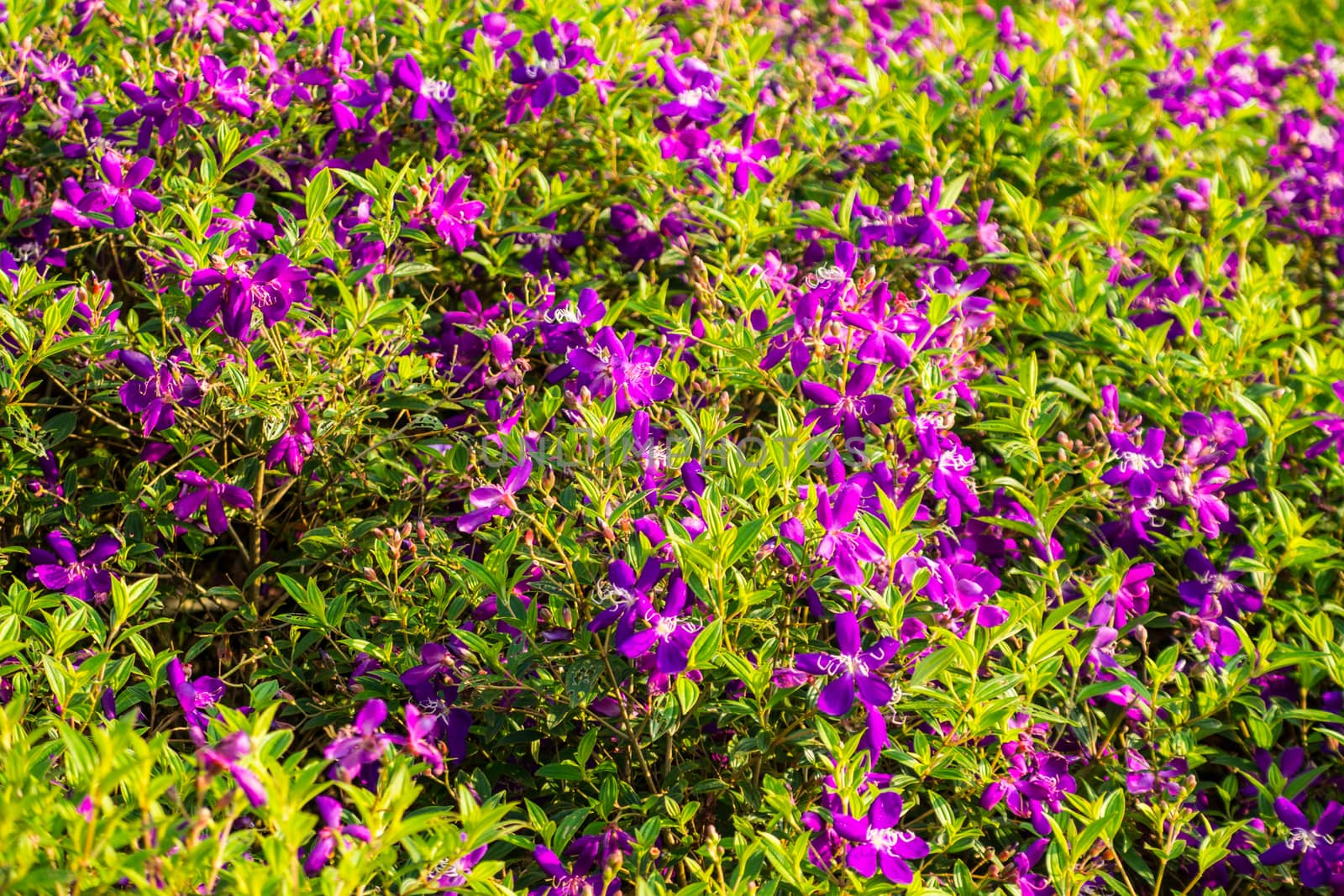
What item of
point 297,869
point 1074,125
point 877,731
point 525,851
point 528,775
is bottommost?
point 525,851

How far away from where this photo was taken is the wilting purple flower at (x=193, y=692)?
6.63 ft

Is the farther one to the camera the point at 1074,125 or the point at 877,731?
the point at 1074,125

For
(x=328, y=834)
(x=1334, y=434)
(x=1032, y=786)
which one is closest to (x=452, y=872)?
(x=328, y=834)

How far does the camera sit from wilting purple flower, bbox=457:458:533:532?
194cm

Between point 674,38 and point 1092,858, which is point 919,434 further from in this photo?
point 674,38

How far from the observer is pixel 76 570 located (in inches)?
88.0

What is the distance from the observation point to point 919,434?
2.17 meters

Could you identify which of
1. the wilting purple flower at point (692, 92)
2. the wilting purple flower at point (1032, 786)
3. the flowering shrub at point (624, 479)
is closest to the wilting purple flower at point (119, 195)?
the flowering shrub at point (624, 479)

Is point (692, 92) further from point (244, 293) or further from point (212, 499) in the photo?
Result: point (212, 499)

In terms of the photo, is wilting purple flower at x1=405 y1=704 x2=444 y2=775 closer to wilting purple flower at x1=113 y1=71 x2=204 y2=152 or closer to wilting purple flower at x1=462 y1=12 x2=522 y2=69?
wilting purple flower at x1=113 y1=71 x2=204 y2=152

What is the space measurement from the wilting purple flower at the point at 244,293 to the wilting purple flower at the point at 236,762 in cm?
87

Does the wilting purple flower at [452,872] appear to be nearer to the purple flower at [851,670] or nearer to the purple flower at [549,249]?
the purple flower at [851,670]

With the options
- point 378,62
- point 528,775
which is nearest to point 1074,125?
point 378,62

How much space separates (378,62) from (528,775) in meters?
1.68
